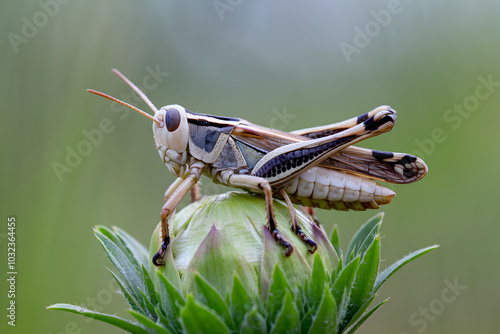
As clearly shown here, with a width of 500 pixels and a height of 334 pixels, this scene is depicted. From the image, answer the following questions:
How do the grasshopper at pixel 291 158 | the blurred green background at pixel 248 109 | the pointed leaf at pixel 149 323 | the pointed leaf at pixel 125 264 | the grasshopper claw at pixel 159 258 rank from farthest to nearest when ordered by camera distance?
1. the blurred green background at pixel 248 109
2. the grasshopper at pixel 291 158
3. the pointed leaf at pixel 125 264
4. the grasshopper claw at pixel 159 258
5. the pointed leaf at pixel 149 323

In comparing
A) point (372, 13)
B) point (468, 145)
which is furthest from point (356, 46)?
point (468, 145)

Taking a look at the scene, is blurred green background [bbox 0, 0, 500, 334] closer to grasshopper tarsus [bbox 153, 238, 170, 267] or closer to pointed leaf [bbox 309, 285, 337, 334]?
grasshopper tarsus [bbox 153, 238, 170, 267]

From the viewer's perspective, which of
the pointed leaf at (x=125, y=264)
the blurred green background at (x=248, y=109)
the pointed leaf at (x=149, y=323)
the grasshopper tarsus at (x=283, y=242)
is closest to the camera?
the pointed leaf at (x=149, y=323)

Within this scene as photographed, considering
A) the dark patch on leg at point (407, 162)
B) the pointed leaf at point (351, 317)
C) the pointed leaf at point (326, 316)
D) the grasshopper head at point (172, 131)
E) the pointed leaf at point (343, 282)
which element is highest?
the grasshopper head at point (172, 131)

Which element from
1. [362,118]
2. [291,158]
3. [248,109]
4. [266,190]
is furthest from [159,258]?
[248,109]

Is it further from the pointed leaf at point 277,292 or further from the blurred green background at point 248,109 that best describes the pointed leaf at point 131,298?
the blurred green background at point 248,109

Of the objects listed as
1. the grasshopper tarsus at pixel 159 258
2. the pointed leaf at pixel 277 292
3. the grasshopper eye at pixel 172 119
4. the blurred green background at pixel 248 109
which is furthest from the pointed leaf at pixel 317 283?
the blurred green background at pixel 248 109

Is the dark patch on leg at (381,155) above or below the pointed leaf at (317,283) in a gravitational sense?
above
